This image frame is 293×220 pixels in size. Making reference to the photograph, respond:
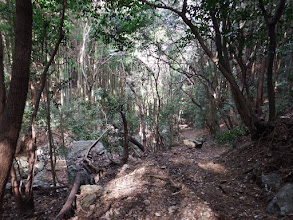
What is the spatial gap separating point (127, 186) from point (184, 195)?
1037 mm

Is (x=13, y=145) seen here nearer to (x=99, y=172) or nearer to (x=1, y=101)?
(x=1, y=101)

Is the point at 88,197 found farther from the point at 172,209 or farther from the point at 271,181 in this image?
the point at 271,181

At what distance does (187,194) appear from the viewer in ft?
9.78

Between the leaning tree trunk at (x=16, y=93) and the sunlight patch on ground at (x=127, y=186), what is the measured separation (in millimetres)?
1683

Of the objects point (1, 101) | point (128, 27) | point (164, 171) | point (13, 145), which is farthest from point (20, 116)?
point (128, 27)

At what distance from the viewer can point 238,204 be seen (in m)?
2.76

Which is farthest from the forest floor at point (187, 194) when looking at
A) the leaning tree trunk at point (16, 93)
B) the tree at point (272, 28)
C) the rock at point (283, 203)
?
the leaning tree trunk at point (16, 93)

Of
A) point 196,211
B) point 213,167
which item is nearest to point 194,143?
point 213,167

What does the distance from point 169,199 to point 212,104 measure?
6540 mm

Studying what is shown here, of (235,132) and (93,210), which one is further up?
(235,132)

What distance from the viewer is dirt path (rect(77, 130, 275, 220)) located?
8.37 feet

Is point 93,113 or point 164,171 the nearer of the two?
point 164,171

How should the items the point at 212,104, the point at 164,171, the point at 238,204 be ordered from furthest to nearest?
the point at 212,104, the point at 164,171, the point at 238,204

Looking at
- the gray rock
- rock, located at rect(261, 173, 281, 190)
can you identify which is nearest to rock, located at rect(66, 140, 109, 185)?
the gray rock
